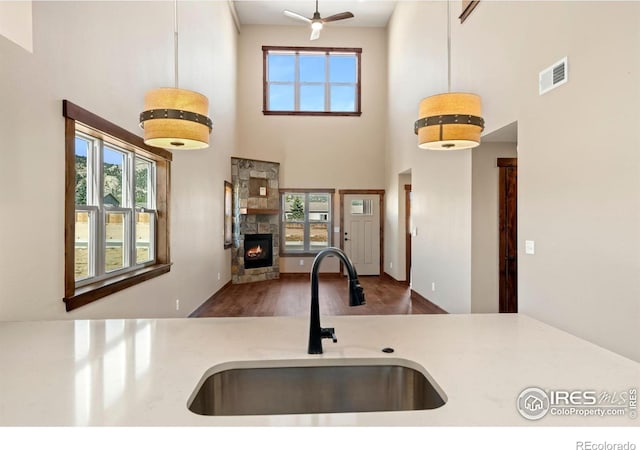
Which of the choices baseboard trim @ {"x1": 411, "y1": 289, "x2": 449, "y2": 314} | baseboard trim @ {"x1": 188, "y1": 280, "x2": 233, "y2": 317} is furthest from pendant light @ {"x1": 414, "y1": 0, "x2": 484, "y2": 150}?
baseboard trim @ {"x1": 188, "y1": 280, "x2": 233, "y2": 317}

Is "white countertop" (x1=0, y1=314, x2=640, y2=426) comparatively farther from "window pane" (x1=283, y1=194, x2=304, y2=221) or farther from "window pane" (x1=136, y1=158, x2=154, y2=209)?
"window pane" (x1=283, y1=194, x2=304, y2=221)

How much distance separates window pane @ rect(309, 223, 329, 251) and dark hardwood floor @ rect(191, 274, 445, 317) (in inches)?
41.5

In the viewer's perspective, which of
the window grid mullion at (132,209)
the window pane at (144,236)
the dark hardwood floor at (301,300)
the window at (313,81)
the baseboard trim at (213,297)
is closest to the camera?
the window grid mullion at (132,209)

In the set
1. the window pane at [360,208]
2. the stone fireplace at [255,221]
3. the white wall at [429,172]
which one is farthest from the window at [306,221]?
the white wall at [429,172]

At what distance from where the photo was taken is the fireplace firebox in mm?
7867

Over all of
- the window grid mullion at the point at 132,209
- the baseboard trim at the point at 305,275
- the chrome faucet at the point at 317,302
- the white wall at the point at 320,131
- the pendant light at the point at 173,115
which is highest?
the white wall at the point at 320,131

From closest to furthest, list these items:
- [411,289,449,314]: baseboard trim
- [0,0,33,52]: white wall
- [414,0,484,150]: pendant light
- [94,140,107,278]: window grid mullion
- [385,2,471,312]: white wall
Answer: [0,0,33,52]: white wall
[414,0,484,150]: pendant light
[94,140,107,278]: window grid mullion
[385,2,471,312]: white wall
[411,289,449,314]: baseboard trim

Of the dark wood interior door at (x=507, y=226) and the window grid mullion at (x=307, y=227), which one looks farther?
the window grid mullion at (x=307, y=227)

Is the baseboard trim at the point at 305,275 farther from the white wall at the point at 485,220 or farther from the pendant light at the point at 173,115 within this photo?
the pendant light at the point at 173,115

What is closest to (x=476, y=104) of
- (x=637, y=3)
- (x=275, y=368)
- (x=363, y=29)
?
(x=637, y=3)

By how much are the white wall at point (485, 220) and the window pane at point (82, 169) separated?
3.85m

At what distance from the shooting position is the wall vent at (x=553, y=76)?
8.93 ft

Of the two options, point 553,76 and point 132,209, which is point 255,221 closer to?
point 132,209
